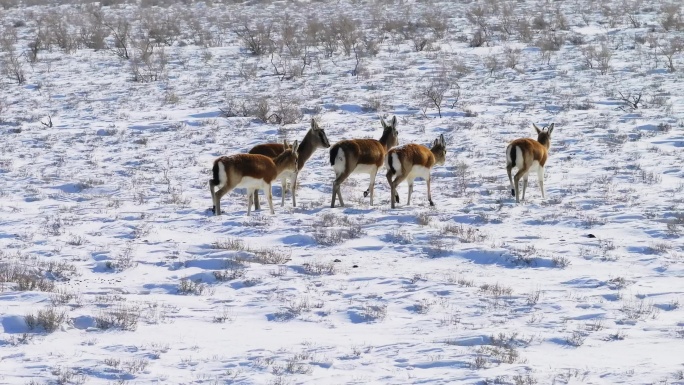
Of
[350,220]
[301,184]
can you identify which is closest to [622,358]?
[350,220]

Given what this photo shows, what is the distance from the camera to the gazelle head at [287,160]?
14.5 metres

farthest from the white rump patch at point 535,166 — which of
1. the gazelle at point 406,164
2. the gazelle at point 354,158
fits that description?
the gazelle at point 354,158

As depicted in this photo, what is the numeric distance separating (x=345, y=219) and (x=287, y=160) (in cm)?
178

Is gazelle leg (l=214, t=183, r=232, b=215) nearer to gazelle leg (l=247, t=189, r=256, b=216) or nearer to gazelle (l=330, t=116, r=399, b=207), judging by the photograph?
gazelle leg (l=247, t=189, r=256, b=216)

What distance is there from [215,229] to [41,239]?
2360 mm

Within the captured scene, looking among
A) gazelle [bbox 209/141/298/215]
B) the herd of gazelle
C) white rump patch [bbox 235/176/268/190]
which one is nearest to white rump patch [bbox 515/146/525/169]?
the herd of gazelle

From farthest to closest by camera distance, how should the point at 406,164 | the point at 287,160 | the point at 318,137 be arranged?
the point at 318,137, the point at 406,164, the point at 287,160

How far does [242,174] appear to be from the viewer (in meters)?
13.7

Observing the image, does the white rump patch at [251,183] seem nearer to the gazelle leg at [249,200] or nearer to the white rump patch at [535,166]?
the gazelle leg at [249,200]

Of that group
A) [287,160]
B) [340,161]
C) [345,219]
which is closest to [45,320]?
[345,219]

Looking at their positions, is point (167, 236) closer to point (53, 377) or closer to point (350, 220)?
point (350, 220)

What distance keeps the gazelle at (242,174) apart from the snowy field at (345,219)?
409 millimetres

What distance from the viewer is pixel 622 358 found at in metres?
7.77

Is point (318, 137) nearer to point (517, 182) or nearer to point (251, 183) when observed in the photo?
point (251, 183)
